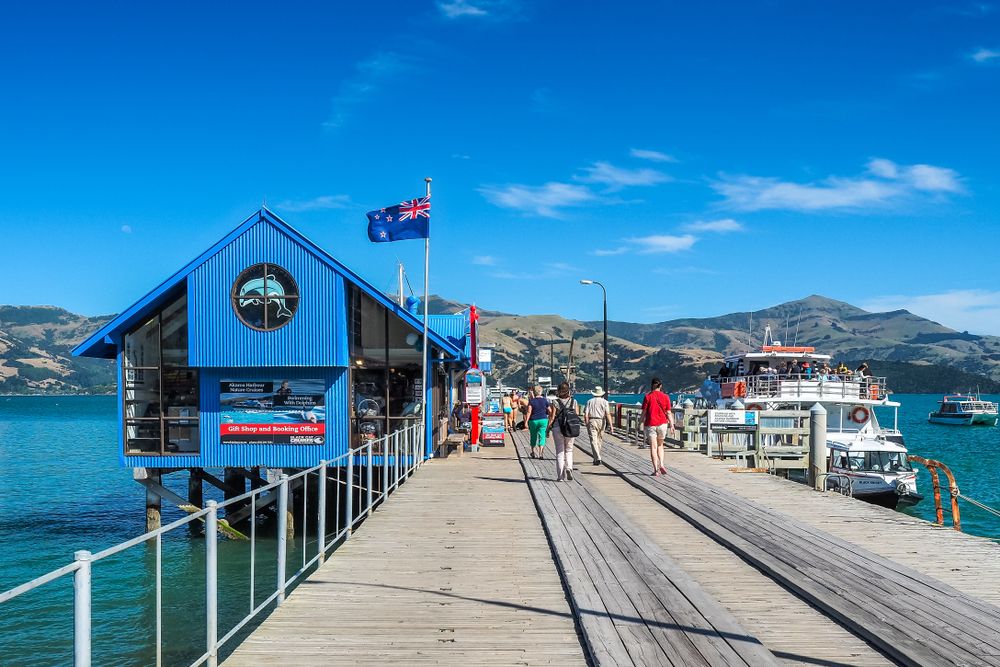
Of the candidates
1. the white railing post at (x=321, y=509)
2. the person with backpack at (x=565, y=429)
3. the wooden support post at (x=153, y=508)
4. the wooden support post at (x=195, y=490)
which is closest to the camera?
the white railing post at (x=321, y=509)

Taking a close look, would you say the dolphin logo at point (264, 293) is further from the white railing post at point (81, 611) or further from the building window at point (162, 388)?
the white railing post at point (81, 611)

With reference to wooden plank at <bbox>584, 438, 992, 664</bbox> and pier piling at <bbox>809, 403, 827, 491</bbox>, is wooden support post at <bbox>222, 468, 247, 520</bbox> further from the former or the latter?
pier piling at <bbox>809, 403, 827, 491</bbox>

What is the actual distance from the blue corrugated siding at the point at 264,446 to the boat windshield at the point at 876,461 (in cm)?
1974

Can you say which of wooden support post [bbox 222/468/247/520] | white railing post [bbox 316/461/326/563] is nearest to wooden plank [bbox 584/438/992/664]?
white railing post [bbox 316/461/326/563]

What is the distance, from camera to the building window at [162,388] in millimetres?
21156

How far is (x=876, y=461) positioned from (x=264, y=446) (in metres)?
22.4

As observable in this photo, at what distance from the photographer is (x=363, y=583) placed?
8570 millimetres

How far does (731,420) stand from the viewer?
25953mm

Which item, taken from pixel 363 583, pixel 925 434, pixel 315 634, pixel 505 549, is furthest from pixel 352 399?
pixel 925 434

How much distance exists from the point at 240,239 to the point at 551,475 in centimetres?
952

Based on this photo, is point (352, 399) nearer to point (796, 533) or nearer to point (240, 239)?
point (240, 239)

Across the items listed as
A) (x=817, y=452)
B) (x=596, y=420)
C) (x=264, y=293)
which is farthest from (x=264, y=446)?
(x=817, y=452)

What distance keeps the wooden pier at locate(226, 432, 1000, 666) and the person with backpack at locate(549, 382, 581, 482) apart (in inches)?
84.0

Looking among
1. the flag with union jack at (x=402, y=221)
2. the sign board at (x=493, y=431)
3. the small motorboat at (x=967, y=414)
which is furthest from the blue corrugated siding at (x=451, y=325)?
the small motorboat at (x=967, y=414)
